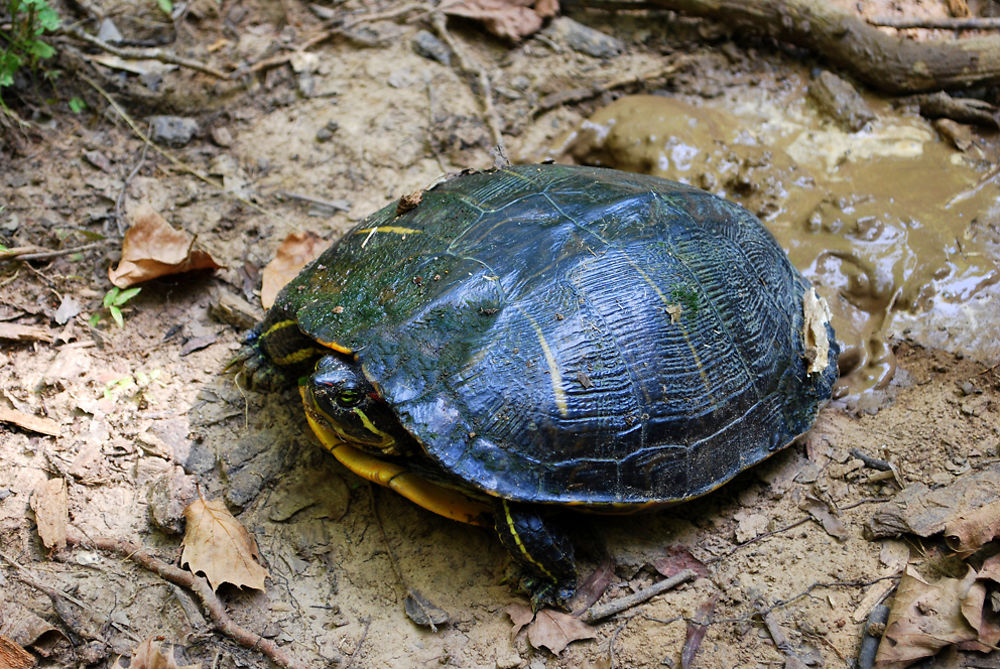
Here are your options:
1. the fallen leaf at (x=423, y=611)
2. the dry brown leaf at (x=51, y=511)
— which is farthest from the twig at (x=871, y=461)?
the dry brown leaf at (x=51, y=511)

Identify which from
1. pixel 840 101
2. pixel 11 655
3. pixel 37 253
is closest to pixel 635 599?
pixel 11 655

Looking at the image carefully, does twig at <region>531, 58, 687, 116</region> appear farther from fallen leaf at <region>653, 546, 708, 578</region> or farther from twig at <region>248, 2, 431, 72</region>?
fallen leaf at <region>653, 546, 708, 578</region>

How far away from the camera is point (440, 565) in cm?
355

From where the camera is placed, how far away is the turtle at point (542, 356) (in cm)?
314

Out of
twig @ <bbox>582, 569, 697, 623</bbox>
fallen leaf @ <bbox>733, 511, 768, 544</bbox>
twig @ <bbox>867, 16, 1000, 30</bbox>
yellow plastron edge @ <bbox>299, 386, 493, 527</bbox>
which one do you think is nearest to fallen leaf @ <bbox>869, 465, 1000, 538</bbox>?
fallen leaf @ <bbox>733, 511, 768, 544</bbox>

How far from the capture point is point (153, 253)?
13.9ft

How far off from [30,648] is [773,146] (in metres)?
5.58

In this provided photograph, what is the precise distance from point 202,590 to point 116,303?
1.87 metres

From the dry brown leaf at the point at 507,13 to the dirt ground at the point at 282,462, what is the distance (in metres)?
1.23

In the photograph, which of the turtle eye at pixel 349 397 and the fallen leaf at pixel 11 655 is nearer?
the fallen leaf at pixel 11 655

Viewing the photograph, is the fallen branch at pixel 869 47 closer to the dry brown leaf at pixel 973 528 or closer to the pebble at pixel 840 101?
the pebble at pixel 840 101

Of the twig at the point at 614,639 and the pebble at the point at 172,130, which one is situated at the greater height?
the pebble at the point at 172,130

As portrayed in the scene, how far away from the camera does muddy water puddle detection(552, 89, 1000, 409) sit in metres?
4.59

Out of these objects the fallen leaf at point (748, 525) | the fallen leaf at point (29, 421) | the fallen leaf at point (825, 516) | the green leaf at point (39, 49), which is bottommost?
the fallen leaf at point (748, 525)
